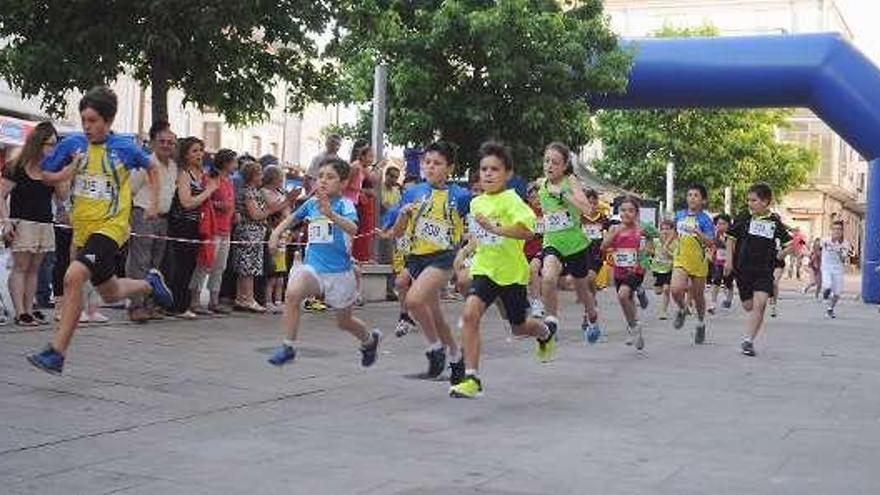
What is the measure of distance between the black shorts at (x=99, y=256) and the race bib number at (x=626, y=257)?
6.41 metres

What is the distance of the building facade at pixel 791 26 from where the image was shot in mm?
65250

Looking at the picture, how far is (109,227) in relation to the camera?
730cm

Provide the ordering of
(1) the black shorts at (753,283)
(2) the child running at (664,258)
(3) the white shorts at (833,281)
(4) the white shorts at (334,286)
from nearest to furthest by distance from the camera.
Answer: (4) the white shorts at (334,286) < (1) the black shorts at (753,283) < (2) the child running at (664,258) < (3) the white shorts at (833,281)

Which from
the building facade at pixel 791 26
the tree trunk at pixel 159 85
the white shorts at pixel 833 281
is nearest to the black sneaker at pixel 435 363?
the tree trunk at pixel 159 85

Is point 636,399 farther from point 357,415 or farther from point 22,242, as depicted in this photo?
point 22,242

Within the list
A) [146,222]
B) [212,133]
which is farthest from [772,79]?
[212,133]

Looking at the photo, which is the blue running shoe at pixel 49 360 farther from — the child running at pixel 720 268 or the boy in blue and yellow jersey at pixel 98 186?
the child running at pixel 720 268

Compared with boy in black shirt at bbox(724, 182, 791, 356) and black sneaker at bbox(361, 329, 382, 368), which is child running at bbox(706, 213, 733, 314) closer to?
boy in black shirt at bbox(724, 182, 791, 356)

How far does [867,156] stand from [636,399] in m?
17.4

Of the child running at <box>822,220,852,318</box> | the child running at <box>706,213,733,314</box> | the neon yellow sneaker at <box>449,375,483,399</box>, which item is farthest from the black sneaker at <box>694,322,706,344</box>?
the child running at <box>822,220,852,318</box>

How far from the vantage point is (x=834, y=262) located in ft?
71.1

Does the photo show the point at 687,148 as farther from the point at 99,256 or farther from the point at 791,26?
the point at 99,256

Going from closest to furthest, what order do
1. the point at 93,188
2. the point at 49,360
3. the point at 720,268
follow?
the point at 49,360 → the point at 93,188 → the point at 720,268

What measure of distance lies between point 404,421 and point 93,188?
254cm
